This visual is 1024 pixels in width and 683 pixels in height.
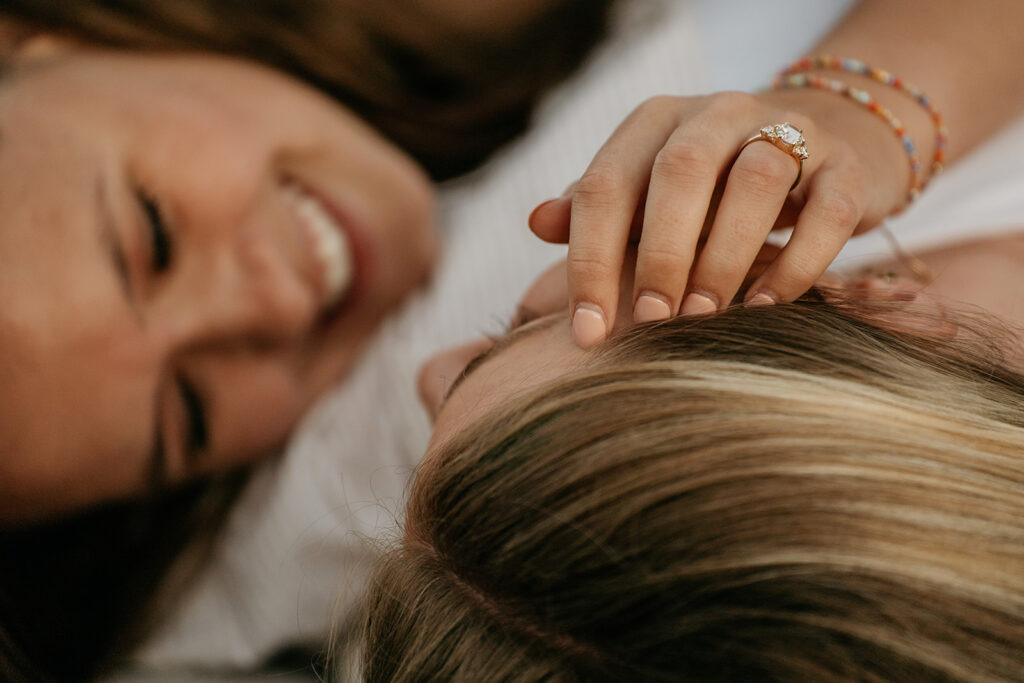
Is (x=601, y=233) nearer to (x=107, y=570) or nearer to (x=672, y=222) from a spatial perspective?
(x=672, y=222)

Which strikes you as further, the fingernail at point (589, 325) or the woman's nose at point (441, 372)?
the woman's nose at point (441, 372)

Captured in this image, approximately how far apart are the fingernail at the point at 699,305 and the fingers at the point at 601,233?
0.06 metres

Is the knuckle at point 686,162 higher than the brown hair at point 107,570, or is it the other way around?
the knuckle at point 686,162

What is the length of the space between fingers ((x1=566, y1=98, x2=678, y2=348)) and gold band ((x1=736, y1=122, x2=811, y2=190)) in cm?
9

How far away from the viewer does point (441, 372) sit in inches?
32.2

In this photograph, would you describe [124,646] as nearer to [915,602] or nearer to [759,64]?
[915,602]

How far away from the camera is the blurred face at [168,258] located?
0.80 metres

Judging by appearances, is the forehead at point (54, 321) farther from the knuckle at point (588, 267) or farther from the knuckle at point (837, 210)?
the knuckle at point (837, 210)

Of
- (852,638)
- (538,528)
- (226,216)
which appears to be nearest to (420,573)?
(538,528)

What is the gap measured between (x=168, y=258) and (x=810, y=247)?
2.76 ft

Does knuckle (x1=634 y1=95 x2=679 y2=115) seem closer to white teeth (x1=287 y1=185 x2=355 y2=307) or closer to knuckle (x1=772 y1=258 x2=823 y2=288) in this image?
knuckle (x1=772 y1=258 x2=823 y2=288)

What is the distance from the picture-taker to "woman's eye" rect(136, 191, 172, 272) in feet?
2.98

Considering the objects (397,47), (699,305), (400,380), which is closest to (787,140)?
(699,305)

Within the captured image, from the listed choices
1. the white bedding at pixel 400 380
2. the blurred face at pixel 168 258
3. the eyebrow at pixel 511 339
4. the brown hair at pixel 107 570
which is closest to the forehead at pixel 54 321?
the blurred face at pixel 168 258
